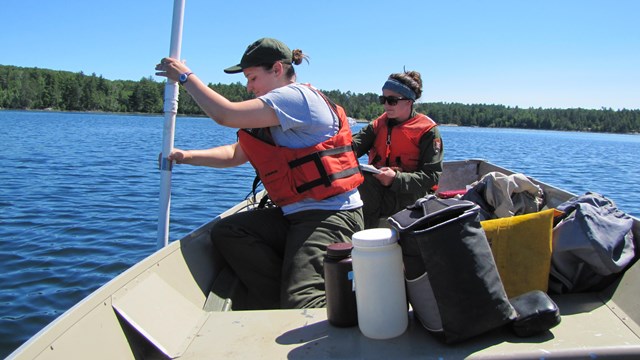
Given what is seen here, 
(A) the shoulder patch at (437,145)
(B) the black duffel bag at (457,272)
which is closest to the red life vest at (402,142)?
(A) the shoulder patch at (437,145)

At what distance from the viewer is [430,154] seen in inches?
164

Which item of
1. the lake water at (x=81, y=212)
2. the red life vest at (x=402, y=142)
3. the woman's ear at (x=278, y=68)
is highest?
the woman's ear at (x=278, y=68)

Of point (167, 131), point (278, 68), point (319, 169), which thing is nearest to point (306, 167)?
point (319, 169)

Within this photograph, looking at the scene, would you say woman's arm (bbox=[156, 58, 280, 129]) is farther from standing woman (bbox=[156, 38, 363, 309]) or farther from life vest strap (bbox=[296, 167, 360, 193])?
life vest strap (bbox=[296, 167, 360, 193])

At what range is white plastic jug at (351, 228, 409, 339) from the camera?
6.73 feet

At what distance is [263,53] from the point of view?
9.21 ft

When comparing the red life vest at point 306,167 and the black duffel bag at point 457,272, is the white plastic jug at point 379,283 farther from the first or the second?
the red life vest at point 306,167

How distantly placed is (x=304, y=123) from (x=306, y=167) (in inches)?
10.0

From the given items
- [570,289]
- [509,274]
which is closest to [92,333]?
[509,274]

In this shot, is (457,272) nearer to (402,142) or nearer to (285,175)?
(285,175)

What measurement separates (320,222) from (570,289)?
4.36 feet

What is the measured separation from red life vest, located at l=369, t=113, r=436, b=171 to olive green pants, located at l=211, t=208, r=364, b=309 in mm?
1372

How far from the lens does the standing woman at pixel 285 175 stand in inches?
103

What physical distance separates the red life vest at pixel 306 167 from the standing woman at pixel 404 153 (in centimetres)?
108
